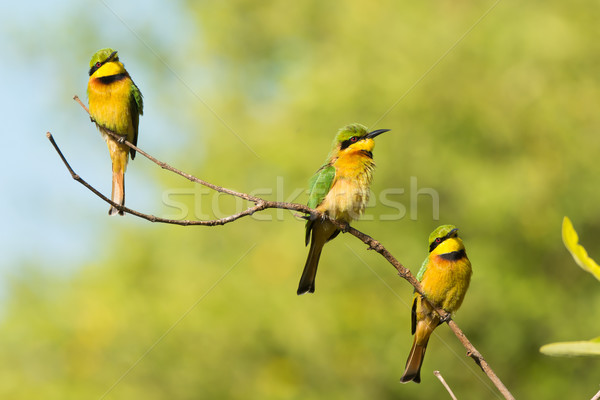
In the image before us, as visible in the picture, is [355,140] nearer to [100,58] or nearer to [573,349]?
[100,58]

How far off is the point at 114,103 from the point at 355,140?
1.69 m

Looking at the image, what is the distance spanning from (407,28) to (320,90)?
1.88 m

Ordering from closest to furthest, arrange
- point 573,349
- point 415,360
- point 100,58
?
point 573,349
point 415,360
point 100,58

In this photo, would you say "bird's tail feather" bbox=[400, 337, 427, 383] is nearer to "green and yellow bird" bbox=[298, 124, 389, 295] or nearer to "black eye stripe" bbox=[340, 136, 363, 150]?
"green and yellow bird" bbox=[298, 124, 389, 295]

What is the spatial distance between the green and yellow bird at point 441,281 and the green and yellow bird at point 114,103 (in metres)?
2.05

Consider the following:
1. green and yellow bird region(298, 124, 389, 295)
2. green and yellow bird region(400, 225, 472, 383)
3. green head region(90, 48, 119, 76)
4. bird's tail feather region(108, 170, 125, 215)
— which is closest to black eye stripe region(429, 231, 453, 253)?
green and yellow bird region(400, 225, 472, 383)

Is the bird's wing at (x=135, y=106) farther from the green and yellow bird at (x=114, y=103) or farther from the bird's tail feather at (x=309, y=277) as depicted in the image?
the bird's tail feather at (x=309, y=277)

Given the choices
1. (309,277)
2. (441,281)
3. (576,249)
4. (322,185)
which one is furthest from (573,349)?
(322,185)

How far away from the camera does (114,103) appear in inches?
166

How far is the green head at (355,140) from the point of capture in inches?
150

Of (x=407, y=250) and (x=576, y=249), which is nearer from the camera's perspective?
(x=576, y=249)

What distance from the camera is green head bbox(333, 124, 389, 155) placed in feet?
12.5

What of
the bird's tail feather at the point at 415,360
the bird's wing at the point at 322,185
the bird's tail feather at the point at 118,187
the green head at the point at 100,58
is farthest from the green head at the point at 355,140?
the green head at the point at 100,58

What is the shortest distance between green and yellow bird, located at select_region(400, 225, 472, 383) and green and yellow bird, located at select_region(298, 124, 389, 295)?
1.71 ft
